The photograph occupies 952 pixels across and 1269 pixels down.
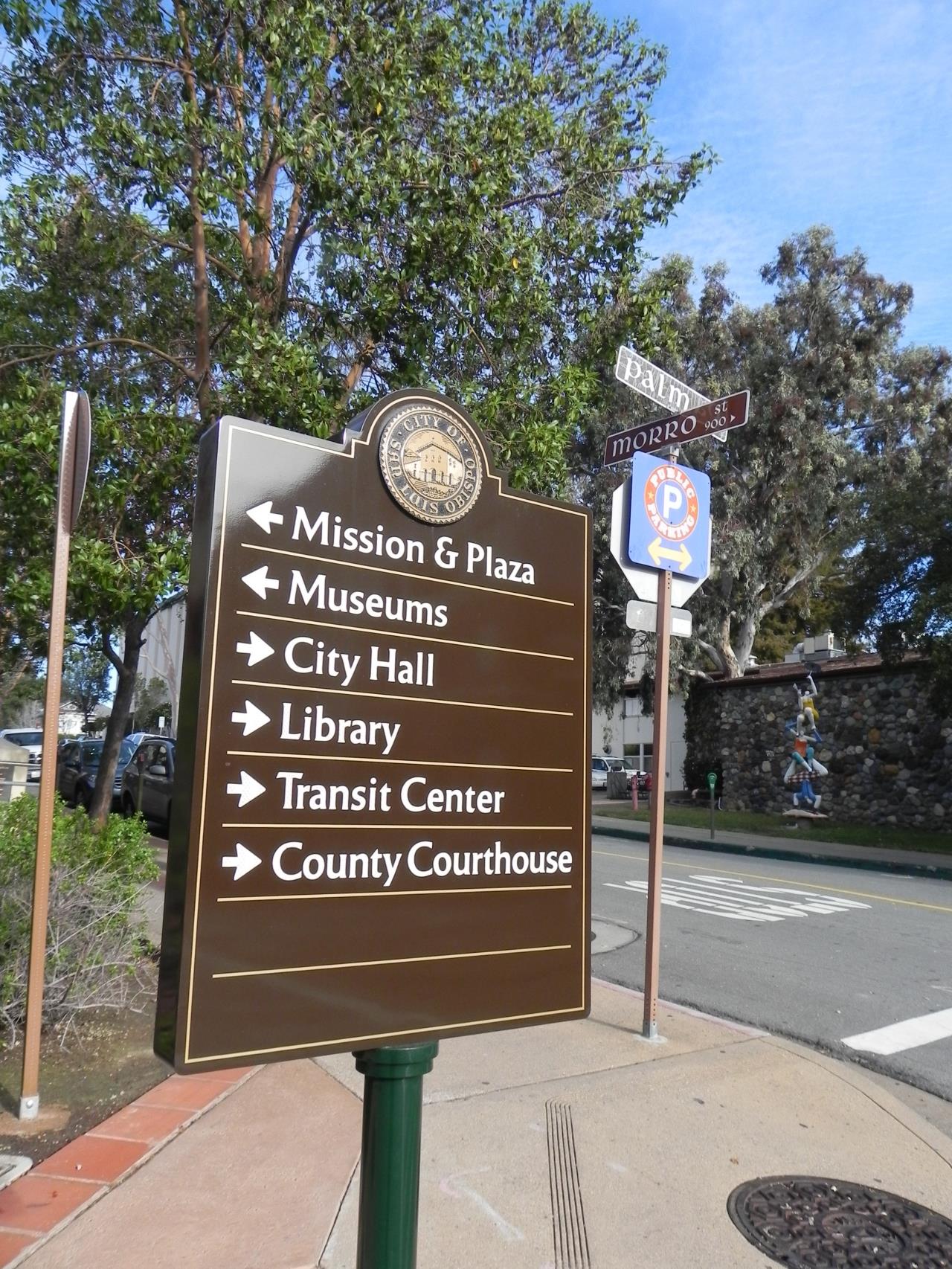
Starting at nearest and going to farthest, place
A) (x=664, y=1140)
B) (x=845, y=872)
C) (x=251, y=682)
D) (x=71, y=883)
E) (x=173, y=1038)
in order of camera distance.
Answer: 1. (x=173, y=1038)
2. (x=251, y=682)
3. (x=664, y=1140)
4. (x=71, y=883)
5. (x=845, y=872)

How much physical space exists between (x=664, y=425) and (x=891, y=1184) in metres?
3.83

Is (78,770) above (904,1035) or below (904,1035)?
above

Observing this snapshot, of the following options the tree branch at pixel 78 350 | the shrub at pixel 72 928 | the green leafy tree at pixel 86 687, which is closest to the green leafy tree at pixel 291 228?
the tree branch at pixel 78 350

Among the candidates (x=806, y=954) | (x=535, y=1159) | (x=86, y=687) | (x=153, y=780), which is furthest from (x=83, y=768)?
(x=86, y=687)

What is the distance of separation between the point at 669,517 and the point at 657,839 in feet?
6.27

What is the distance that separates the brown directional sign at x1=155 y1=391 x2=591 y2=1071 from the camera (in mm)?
1907

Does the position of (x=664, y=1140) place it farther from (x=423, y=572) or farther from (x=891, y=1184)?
(x=423, y=572)

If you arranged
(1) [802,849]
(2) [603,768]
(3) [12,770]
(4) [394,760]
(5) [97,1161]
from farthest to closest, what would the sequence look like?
(2) [603,768] → (1) [802,849] → (3) [12,770] → (5) [97,1161] → (4) [394,760]

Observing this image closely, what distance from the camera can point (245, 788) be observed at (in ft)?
6.35

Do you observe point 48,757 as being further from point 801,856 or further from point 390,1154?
point 801,856

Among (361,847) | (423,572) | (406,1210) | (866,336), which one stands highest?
(866,336)

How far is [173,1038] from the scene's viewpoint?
1.81 meters

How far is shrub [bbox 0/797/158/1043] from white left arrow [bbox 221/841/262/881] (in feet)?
11.6

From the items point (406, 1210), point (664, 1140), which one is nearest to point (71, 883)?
point (664, 1140)
